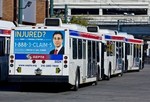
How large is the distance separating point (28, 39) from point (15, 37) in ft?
1.72

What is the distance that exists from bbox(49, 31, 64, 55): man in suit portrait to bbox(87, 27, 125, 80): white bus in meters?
7.69

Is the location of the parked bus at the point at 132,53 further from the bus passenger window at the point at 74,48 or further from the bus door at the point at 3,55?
the bus passenger window at the point at 74,48

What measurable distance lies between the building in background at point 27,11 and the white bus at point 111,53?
12.1m

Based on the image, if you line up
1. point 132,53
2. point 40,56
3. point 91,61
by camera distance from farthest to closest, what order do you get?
point 132,53
point 91,61
point 40,56

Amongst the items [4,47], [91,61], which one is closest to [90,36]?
[91,61]

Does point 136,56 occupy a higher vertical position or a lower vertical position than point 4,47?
lower

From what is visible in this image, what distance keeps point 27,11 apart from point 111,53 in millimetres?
17909

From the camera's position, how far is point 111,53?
3756 centimetres

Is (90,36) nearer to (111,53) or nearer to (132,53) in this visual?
(111,53)

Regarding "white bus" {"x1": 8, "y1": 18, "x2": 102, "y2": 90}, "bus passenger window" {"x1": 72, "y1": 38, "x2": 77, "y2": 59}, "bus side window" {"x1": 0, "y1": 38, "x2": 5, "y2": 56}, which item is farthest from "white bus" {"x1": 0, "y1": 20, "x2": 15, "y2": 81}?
"bus passenger window" {"x1": 72, "y1": 38, "x2": 77, "y2": 59}

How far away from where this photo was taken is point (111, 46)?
37906 mm

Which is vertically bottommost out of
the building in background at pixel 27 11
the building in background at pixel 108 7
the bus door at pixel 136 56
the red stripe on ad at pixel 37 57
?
the bus door at pixel 136 56

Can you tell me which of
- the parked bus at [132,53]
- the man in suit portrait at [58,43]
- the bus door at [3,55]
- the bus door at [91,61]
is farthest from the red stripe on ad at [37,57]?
the parked bus at [132,53]

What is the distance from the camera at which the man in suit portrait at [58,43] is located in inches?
941
